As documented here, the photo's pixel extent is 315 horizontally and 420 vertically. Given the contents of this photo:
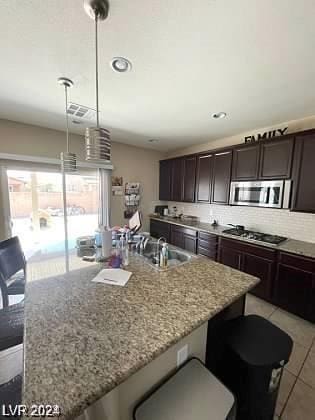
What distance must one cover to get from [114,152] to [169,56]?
2.62 meters

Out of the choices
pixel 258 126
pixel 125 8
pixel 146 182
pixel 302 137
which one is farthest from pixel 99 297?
pixel 146 182

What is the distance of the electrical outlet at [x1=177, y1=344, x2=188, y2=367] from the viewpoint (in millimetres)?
1029

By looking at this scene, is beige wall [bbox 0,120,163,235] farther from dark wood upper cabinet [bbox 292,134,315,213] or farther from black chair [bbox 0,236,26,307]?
dark wood upper cabinet [bbox 292,134,315,213]

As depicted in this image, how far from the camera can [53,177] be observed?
10.6 feet

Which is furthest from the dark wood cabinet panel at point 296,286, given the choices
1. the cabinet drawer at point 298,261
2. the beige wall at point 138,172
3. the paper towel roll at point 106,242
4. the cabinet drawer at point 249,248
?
the beige wall at point 138,172

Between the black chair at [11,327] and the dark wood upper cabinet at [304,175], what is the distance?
3087mm

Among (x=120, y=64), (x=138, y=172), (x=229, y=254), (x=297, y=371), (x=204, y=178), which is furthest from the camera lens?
(x=138, y=172)

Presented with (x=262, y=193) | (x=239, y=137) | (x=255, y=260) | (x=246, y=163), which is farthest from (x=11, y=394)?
(x=239, y=137)

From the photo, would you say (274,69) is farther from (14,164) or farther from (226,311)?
(14,164)

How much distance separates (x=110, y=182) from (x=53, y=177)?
102 cm

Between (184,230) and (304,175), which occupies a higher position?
(304,175)

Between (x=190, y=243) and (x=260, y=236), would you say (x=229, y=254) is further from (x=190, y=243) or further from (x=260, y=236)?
(x=190, y=243)

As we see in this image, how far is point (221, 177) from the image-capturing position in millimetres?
3166

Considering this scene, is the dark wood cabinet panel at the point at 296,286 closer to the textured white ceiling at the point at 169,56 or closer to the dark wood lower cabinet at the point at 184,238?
the dark wood lower cabinet at the point at 184,238
